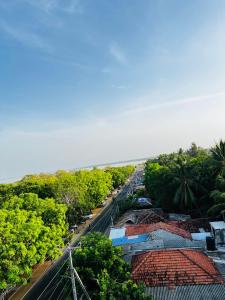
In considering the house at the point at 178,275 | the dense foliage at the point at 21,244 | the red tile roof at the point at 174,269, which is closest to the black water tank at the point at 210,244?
the house at the point at 178,275

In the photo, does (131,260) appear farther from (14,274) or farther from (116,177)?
(116,177)

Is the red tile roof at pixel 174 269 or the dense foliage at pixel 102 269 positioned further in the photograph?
the red tile roof at pixel 174 269

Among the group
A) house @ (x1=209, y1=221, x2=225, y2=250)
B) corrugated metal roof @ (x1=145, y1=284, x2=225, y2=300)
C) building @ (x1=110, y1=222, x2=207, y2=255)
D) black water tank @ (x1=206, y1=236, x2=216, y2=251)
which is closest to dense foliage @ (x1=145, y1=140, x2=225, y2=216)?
house @ (x1=209, y1=221, x2=225, y2=250)

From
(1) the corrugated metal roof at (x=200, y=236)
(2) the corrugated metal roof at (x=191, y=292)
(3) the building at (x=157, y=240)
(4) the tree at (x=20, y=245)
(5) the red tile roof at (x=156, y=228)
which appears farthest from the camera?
(1) the corrugated metal roof at (x=200, y=236)

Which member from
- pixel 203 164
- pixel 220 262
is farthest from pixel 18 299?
pixel 203 164

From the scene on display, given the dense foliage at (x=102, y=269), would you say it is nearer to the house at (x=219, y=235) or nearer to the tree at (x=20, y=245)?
the tree at (x=20, y=245)

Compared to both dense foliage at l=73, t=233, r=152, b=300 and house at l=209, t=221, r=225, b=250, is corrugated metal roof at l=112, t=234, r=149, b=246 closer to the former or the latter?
dense foliage at l=73, t=233, r=152, b=300
